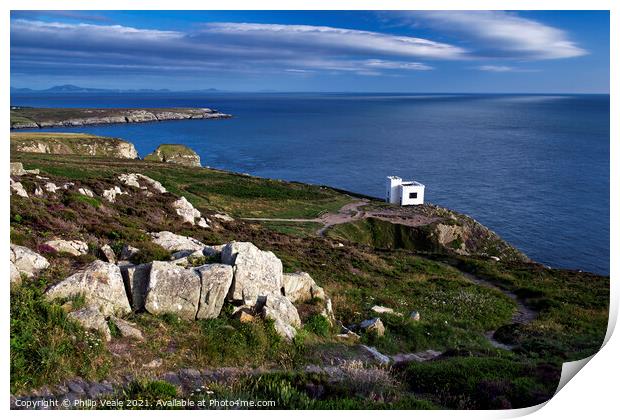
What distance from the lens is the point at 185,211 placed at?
33.2 metres

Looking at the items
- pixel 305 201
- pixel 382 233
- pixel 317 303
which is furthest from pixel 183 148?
pixel 317 303

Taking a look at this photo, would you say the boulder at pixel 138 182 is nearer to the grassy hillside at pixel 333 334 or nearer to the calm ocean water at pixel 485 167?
the grassy hillside at pixel 333 334

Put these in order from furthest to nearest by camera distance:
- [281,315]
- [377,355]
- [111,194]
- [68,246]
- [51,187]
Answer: [111,194], [51,187], [68,246], [377,355], [281,315]

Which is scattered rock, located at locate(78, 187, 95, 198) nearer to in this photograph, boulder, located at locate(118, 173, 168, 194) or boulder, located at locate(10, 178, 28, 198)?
boulder, located at locate(10, 178, 28, 198)

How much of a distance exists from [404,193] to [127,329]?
58.4 m

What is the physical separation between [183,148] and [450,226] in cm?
7827

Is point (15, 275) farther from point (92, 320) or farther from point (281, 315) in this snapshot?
point (281, 315)

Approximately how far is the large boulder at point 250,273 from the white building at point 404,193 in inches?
2104

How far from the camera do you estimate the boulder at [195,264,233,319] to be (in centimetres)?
1255

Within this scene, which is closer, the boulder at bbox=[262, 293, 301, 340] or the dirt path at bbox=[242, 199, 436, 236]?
the boulder at bbox=[262, 293, 301, 340]

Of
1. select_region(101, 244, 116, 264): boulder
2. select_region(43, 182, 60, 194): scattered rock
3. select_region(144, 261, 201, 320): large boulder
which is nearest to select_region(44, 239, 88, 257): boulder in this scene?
select_region(101, 244, 116, 264): boulder

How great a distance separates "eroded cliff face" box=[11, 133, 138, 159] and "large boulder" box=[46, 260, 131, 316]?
89219mm

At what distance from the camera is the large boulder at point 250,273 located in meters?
13.5

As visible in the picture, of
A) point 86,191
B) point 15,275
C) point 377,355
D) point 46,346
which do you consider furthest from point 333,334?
point 86,191
